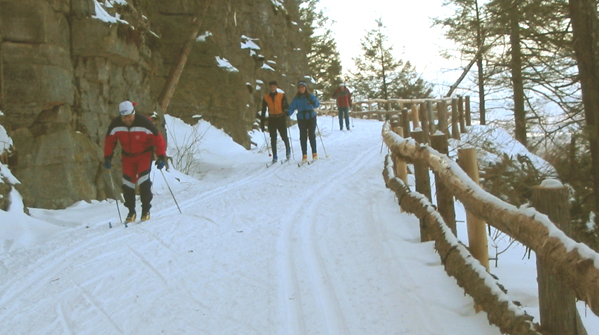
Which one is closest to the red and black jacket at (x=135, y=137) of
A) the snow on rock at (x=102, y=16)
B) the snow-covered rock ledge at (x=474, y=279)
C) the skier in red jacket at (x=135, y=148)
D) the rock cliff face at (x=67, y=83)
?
the skier in red jacket at (x=135, y=148)

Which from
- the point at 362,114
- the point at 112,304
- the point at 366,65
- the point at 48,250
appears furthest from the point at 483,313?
the point at 366,65

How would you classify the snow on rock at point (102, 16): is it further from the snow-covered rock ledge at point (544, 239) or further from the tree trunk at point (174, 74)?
the snow-covered rock ledge at point (544, 239)

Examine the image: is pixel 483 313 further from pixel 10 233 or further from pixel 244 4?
pixel 244 4

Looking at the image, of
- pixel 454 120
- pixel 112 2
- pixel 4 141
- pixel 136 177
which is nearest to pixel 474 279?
pixel 136 177

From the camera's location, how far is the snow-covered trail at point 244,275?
4215 millimetres

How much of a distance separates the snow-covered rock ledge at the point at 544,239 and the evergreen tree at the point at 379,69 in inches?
1734

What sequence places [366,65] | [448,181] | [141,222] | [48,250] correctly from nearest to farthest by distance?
[448,181] → [48,250] → [141,222] → [366,65]

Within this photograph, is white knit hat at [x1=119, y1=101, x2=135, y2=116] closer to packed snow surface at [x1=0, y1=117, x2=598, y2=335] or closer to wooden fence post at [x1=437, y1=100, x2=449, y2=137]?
packed snow surface at [x1=0, y1=117, x2=598, y2=335]

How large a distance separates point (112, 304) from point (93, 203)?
625 centimetres

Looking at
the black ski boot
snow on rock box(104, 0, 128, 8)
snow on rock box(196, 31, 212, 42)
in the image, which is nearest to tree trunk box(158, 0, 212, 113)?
snow on rock box(196, 31, 212, 42)

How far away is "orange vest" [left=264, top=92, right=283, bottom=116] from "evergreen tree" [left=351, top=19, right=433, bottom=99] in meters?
34.9

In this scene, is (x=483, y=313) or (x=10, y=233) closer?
(x=483, y=313)

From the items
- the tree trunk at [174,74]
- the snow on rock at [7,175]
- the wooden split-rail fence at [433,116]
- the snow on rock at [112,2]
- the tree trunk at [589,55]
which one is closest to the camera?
the snow on rock at [7,175]

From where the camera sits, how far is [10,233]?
7715 mm
